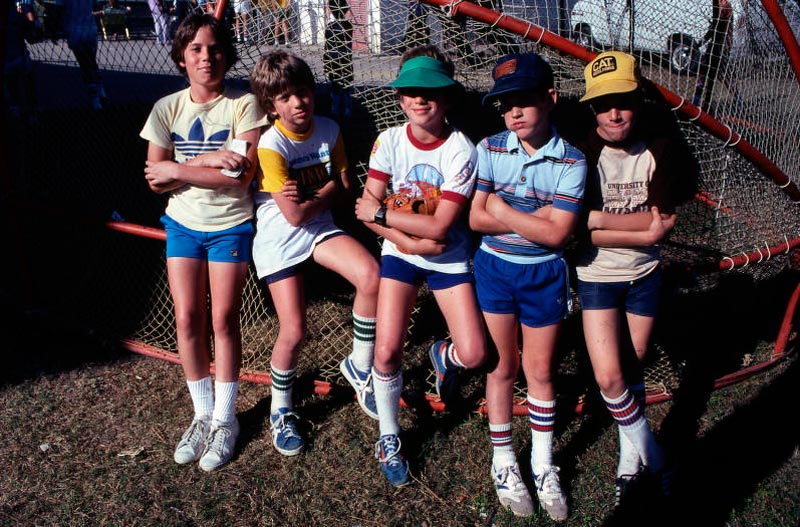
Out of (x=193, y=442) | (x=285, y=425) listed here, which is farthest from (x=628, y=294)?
(x=193, y=442)

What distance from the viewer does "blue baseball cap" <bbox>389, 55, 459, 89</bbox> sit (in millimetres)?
2678

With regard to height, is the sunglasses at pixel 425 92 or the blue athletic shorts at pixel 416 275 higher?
the sunglasses at pixel 425 92

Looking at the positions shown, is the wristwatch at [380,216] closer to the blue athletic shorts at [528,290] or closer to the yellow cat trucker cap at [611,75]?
the blue athletic shorts at [528,290]

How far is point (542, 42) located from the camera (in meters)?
2.93

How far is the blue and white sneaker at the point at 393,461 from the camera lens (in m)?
3.02

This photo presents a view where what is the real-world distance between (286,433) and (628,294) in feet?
5.60

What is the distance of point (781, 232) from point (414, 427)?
89.0 inches

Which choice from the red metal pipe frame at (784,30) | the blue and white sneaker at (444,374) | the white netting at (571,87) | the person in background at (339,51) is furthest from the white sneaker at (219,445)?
the red metal pipe frame at (784,30)

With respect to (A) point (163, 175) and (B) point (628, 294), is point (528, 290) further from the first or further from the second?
(A) point (163, 175)

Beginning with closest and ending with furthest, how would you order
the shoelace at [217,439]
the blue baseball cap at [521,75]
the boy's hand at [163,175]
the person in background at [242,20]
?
the blue baseball cap at [521,75] → the boy's hand at [163,175] → the shoelace at [217,439] → the person in background at [242,20]

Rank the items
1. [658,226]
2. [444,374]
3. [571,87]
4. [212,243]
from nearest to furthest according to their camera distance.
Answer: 1. [658,226]
2. [212,243]
3. [444,374]
4. [571,87]

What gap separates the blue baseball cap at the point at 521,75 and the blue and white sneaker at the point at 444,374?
130cm

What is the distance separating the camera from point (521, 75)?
2.55 meters

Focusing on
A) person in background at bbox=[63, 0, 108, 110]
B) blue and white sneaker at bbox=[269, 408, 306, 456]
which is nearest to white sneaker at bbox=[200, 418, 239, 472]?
blue and white sneaker at bbox=[269, 408, 306, 456]
